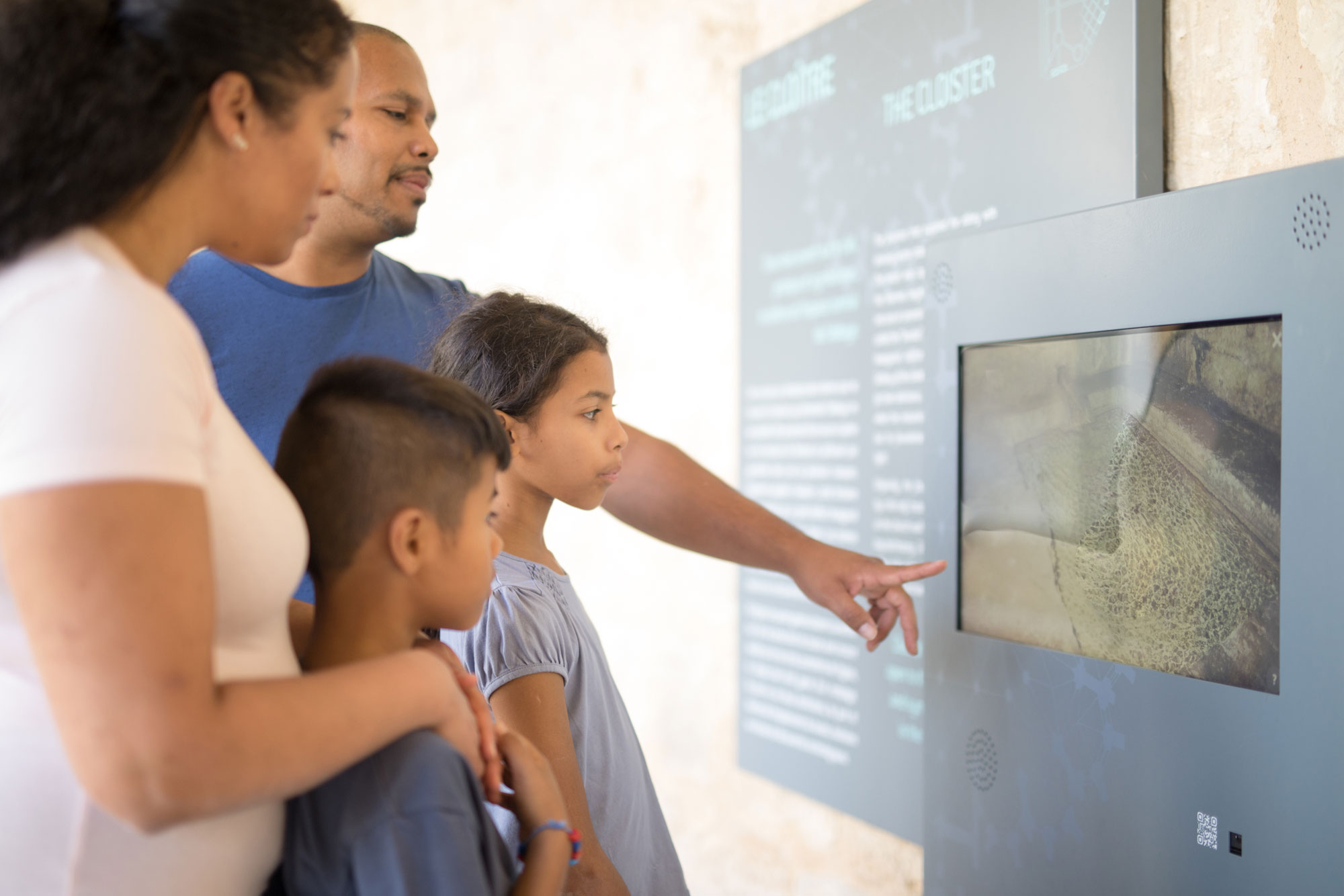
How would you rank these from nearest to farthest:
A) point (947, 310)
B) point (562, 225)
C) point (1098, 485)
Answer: point (1098, 485) < point (947, 310) < point (562, 225)

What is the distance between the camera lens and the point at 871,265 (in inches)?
85.4

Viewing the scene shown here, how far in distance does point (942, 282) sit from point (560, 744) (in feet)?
2.69

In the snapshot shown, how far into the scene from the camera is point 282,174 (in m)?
0.74

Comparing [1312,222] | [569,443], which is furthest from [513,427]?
[1312,222]

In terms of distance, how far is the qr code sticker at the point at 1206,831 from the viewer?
3.75ft

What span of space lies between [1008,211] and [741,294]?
0.90 meters

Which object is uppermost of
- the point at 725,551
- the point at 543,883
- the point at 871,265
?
the point at 871,265

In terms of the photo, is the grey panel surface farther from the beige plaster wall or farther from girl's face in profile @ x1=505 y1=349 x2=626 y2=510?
the beige plaster wall

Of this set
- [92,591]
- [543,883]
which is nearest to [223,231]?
[92,591]

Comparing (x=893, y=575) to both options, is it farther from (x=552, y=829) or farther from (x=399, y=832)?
(x=399, y=832)

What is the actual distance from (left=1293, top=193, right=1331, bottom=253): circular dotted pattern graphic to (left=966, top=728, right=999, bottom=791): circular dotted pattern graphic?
745mm

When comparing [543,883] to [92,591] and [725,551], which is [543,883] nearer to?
[92,591]

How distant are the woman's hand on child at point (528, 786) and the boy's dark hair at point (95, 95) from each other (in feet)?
1.76

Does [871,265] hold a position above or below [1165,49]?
below
